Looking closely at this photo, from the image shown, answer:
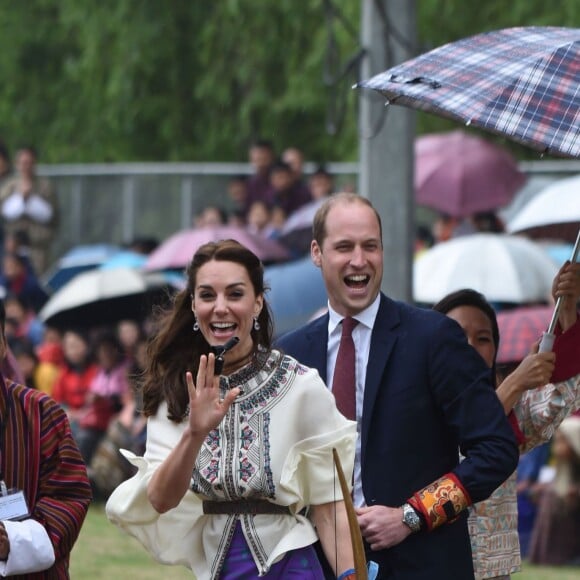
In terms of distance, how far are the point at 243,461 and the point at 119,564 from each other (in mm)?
6594

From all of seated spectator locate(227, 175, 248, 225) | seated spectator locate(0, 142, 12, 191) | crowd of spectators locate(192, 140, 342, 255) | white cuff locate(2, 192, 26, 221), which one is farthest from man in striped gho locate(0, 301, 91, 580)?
seated spectator locate(0, 142, 12, 191)

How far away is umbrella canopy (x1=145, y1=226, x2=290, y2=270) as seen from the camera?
15.1 m

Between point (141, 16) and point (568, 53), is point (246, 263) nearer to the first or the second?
point (568, 53)

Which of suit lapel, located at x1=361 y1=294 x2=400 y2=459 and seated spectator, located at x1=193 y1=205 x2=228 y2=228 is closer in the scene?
suit lapel, located at x1=361 y1=294 x2=400 y2=459

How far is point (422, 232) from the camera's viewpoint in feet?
53.3

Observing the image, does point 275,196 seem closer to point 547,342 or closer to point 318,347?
point 547,342

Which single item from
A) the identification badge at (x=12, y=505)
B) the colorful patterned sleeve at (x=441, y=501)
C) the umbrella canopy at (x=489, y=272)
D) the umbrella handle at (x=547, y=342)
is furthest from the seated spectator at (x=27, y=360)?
the colorful patterned sleeve at (x=441, y=501)

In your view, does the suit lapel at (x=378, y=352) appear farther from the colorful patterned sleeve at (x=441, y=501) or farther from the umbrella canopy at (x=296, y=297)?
the umbrella canopy at (x=296, y=297)

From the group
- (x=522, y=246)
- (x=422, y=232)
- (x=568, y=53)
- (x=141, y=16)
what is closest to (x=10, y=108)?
(x=141, y=16)

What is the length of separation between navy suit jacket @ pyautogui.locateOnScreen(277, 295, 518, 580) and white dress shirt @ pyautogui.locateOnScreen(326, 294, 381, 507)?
Result: 5 cm

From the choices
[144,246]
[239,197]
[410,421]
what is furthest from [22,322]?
[410,421]

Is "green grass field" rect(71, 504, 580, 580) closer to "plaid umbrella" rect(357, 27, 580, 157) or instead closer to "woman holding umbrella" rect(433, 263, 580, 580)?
"woman holding umbrella" rect(433, 263, 580, 580)

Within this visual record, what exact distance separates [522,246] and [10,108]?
12307 mm

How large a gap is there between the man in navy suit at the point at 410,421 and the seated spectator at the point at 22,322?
444 inches
